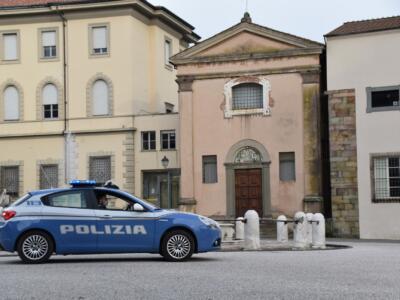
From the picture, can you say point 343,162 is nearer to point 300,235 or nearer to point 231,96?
point 231,96

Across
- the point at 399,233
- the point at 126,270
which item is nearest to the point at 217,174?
the point at 399,233

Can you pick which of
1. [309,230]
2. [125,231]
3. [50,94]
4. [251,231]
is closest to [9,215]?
[125,231]

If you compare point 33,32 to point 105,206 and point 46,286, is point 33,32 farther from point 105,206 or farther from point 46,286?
point 46,286

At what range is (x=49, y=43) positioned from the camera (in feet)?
140

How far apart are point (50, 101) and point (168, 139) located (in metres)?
6.90

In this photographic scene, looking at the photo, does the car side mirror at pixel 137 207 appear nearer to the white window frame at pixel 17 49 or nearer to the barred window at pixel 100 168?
the barred window at pixel 100 168

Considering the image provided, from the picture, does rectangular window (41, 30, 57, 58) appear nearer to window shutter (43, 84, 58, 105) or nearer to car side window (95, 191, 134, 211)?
window shutter (43, 84, 58, 105)

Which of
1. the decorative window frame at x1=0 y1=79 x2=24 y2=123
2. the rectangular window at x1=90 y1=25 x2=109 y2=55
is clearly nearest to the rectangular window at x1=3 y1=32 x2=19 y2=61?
the decorative window frame at x1=0 y1=79 x2=24 y2=123

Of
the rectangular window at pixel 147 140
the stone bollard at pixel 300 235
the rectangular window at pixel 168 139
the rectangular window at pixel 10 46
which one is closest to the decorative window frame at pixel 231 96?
the rectangular window at pixel 168 139

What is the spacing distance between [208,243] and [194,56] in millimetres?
20995

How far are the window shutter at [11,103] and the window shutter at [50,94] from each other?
1.55 meters

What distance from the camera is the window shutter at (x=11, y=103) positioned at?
42.8 m

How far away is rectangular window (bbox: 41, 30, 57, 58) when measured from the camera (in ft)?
140

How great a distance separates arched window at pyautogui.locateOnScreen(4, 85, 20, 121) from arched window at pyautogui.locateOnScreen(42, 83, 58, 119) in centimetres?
150
